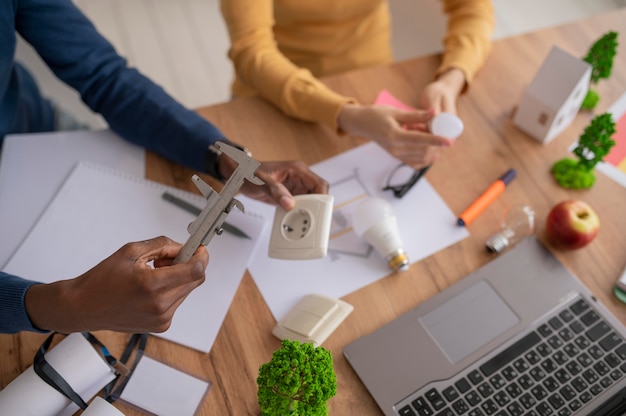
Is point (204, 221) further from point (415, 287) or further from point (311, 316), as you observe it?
point (415, 287)

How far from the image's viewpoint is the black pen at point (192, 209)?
82 centimetres

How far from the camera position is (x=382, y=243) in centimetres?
79

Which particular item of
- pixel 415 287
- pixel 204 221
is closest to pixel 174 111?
pixel 204 221

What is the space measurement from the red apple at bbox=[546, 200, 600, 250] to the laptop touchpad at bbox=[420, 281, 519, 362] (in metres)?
0.14

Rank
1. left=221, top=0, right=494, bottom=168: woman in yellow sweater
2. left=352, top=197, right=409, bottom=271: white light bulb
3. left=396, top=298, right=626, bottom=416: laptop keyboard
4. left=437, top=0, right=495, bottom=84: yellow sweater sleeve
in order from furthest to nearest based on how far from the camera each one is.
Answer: left=437, top=0, right=495, bottom=84: yellow sweater sleeve
left=221, top=0, right=494, bottom=168: woman in yellow sweater
left=352, top=197, right=409, bottom=271: white light bulb
left=396, top=298, right=626, bottom=416: laptop keyboard

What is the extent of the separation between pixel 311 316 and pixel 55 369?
0.32 m

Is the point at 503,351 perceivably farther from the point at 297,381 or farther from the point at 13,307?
the point at 13,307

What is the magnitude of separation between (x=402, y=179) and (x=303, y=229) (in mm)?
241

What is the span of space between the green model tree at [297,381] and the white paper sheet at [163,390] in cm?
12

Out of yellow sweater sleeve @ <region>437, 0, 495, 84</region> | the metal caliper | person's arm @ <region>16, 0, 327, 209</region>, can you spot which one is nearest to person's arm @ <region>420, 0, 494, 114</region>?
yellow sweater sleeve @ <region>437, 0, 495, 84</region>

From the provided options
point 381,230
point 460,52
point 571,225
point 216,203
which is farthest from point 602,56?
point 216,203

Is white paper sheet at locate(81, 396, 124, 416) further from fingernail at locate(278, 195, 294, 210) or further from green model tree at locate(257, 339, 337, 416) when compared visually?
fingernail at locate(278, 195, 294, 210)

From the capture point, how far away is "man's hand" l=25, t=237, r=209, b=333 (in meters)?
0.58

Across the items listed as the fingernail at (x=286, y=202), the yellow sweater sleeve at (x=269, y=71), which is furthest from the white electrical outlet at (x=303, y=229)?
the yellow sweater sleeve at (x=269, y=71)
